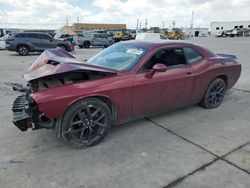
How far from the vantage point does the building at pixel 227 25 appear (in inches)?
3494

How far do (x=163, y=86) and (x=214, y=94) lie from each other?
→ 1.72 metres

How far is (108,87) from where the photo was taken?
134 inches

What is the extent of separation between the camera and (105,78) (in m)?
3.45

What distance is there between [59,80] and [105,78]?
25.7 inches

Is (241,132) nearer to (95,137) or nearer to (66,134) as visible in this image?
(95,137)

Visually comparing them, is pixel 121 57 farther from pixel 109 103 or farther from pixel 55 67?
pixel 55 67

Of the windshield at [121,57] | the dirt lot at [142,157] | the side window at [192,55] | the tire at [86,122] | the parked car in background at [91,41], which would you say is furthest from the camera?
the parked car in background at [91,41]

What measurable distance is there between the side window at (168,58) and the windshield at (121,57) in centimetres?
20

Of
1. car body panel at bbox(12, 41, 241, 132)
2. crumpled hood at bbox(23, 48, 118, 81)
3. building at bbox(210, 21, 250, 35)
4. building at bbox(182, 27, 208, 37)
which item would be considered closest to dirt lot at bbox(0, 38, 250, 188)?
car body panel at bbox(12, 41, 241, 132)

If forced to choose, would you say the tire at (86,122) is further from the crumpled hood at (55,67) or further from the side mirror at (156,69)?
the side mirror at (156,69)

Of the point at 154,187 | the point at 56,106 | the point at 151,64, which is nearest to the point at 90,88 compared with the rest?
the point at 56,106

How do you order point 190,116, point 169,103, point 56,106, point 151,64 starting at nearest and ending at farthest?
1. point 56,106
2. point 151,64
3. point 169,103
4. point 190,116

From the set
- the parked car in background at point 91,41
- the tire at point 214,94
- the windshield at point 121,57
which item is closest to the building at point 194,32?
the parked car in background at point 91,41

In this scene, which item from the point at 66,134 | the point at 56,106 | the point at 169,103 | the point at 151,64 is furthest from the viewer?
the point at 169,103
